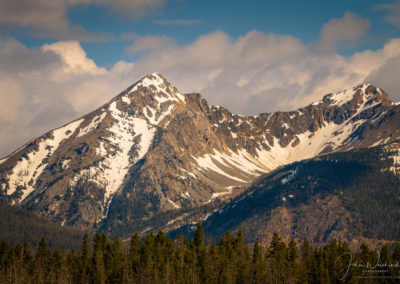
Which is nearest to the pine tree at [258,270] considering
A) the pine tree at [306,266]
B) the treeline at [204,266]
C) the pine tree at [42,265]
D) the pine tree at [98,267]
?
the treeline at [204,266]

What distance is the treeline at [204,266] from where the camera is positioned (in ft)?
549

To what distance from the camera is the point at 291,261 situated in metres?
173

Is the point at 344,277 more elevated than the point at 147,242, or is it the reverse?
the point at 147,242

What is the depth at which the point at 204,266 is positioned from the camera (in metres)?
169

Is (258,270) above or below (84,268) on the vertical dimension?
below

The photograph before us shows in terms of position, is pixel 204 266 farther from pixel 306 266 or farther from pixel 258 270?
pixel 306 266

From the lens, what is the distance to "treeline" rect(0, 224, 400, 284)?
167250mm

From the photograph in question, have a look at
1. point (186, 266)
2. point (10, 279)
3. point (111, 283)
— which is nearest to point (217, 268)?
point (186, 266)

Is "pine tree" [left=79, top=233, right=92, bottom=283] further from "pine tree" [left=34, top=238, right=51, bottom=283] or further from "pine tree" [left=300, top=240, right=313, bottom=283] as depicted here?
"pine tree" [left=300, top=240, right=313, bottom=283]

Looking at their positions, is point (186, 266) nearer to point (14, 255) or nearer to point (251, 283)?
point (251, 283)

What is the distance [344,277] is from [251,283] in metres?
25.6

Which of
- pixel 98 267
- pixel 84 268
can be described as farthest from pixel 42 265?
pixel 98 267

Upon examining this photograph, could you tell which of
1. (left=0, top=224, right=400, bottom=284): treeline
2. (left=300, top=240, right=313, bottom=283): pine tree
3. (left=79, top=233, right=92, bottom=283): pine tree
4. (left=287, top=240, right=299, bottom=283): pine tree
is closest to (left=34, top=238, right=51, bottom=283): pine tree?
(left=0, top=224, right=400, bottom=284): treeline

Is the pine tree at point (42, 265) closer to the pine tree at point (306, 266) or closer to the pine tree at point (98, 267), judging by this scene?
the pine tree at point (98, 267)
